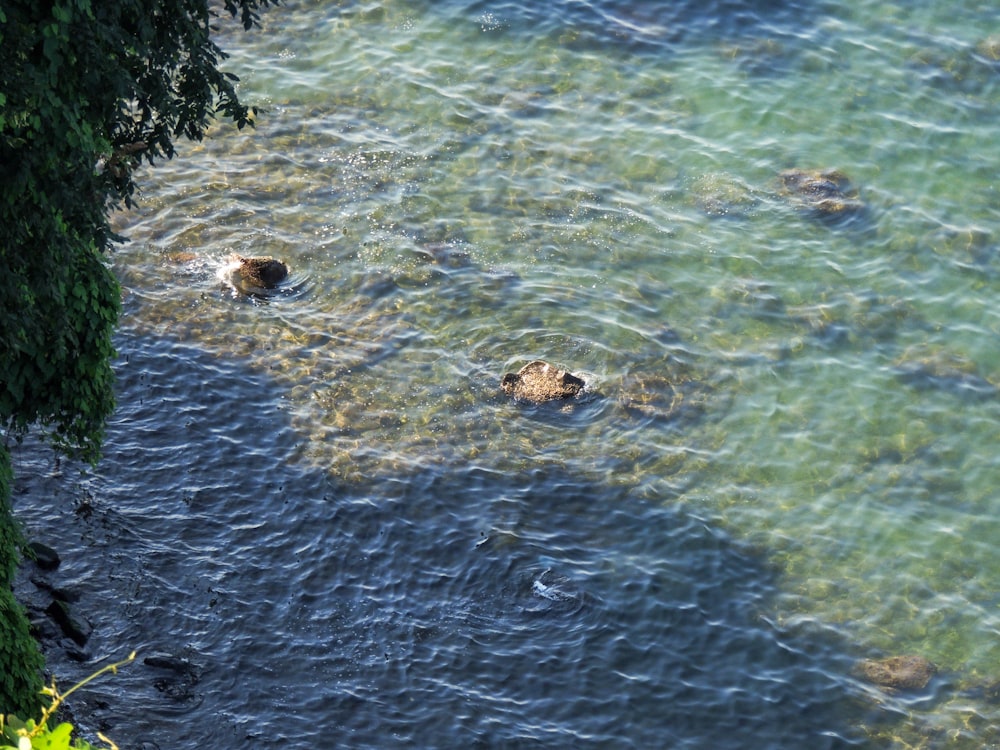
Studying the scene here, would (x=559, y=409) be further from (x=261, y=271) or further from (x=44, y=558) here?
(x=44, y=558)

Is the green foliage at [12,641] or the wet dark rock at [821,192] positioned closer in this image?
the green foliage at [12,641]

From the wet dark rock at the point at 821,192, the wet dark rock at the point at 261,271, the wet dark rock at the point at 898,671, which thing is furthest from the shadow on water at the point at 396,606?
the wet dark rock at the point at 821,192

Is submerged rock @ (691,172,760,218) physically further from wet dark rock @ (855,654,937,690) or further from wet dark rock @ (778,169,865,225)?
wet dark rock @ (855,654,937,690)

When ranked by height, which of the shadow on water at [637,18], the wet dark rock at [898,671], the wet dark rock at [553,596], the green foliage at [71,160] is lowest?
the wet dark rock at [898,671]

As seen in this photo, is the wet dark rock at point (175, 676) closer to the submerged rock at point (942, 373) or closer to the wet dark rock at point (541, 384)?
the wet dark rock at point (541, 384)

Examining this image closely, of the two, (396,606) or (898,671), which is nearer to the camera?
(898,671)

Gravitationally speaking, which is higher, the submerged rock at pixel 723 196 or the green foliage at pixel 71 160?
the green foliage at pixel 71 160

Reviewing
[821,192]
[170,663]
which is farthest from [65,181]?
[821,192]
